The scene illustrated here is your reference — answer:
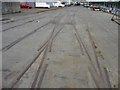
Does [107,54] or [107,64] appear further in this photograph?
[107,54]

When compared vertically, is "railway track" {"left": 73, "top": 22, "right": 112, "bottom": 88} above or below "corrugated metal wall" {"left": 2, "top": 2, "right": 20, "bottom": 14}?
below

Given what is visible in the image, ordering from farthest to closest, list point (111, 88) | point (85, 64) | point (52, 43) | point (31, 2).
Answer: point (31, 2) → point (52, 43) → point (85, 64) → point (111, 88)

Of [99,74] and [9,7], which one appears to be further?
[9,7]

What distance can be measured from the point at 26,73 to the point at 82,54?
3.60 metres

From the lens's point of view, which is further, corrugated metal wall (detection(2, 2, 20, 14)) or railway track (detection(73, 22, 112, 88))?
corrugated metal wall (detection(2, 2, 20, 14))

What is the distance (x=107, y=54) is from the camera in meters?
10.6

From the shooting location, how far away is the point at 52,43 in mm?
13023

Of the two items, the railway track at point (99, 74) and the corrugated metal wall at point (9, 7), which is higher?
the corrugated metal wall at point (9, 7)

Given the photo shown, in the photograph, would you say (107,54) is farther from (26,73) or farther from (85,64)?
(26,73)

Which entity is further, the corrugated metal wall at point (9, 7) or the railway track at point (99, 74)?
the corrugated metal wall at point (9, 7)

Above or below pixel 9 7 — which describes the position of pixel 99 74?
below

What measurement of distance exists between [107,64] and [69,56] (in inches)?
71.4

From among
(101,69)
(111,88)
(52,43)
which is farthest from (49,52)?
(111,88)

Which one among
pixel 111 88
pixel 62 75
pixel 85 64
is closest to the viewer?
pixel 111 88
